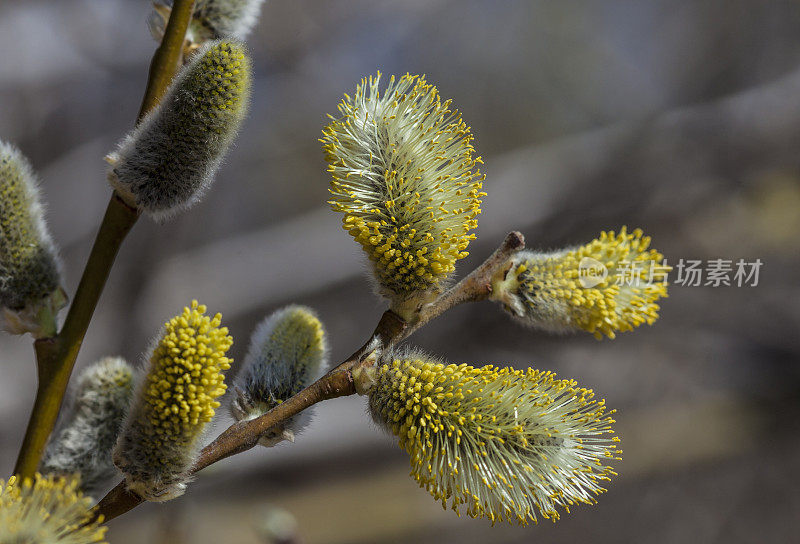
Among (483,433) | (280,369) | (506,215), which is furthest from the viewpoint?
(506,215)

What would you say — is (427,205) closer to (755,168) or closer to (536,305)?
(536,305)

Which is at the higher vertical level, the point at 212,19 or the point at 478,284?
the point at 212,19

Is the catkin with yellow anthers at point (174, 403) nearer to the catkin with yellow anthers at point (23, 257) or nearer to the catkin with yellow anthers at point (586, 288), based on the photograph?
the catkin with yellow anthers at point (23, 257)

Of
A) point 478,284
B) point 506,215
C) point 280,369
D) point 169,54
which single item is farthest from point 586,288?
point 506,215

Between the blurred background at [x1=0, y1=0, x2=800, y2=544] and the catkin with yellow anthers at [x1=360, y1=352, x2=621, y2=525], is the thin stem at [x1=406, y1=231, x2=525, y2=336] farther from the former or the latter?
the blurred background at [x1=0, y1=0, x2=800, y2=544]

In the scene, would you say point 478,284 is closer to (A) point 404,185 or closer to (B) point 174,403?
(A) point 404,185

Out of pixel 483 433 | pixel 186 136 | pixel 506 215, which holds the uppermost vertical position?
pixel 506 215

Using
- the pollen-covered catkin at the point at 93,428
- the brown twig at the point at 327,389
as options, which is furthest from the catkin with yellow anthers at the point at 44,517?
the pollen-covered catkin at the point at 93,428
